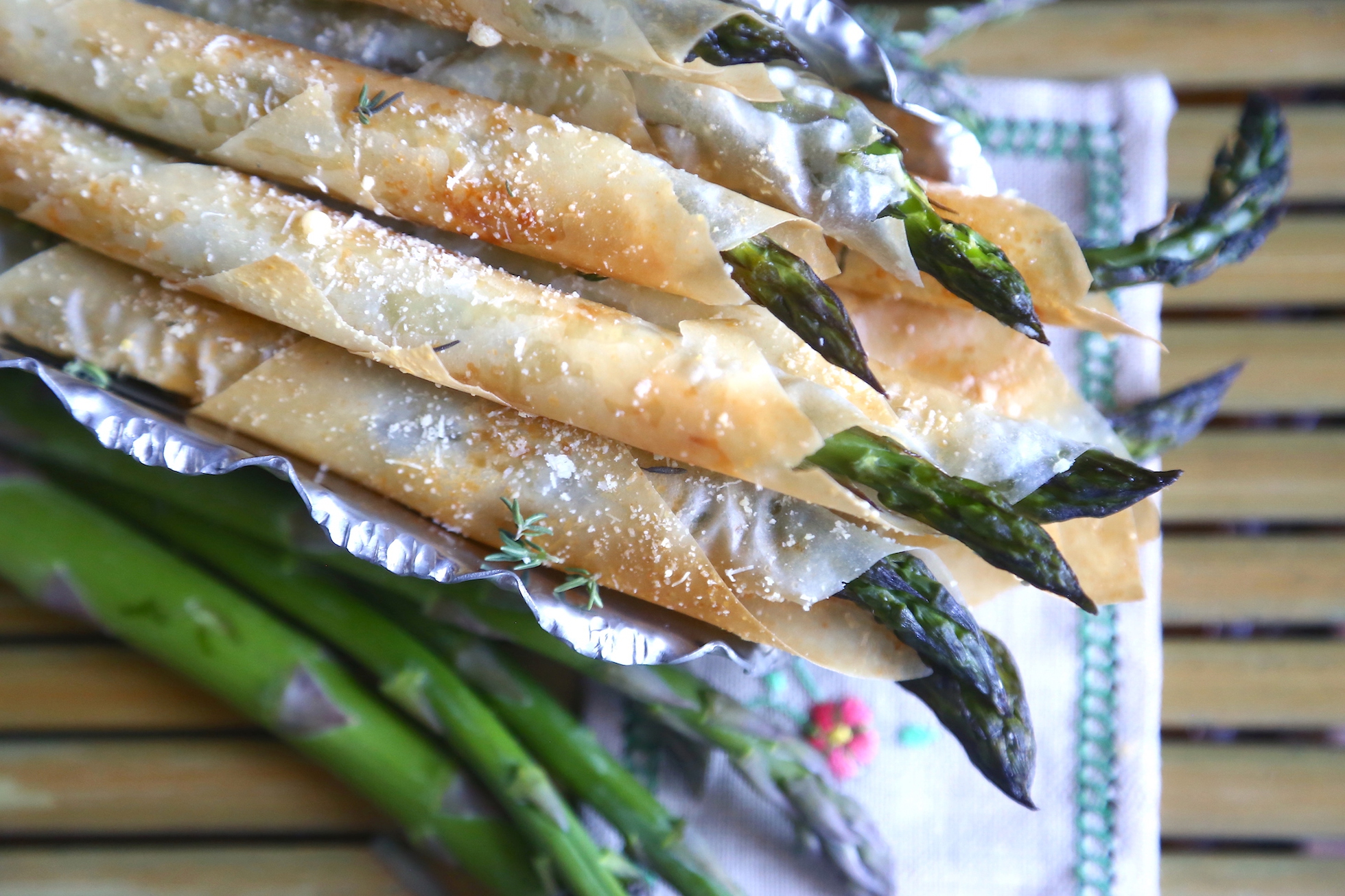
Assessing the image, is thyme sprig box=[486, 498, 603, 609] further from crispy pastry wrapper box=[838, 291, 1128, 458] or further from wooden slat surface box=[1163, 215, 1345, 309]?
wooden slat surface box=[1163, 215, 1345, 309]

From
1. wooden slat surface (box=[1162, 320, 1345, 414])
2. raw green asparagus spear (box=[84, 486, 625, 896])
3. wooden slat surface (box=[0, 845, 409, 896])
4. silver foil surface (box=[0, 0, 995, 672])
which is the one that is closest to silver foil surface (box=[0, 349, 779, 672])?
silver foil surface (box=[0, 0, 995, 672])

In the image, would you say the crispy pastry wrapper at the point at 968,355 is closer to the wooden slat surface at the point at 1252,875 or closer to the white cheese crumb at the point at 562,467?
the white cheese crumb at the point at 562,467

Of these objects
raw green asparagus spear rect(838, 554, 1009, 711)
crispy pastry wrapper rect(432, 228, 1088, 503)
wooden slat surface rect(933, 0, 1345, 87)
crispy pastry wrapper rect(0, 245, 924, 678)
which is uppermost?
wooden slat surface rect(933, 0, 1345, 87)

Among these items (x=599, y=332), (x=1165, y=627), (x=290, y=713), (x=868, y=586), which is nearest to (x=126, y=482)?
(x=290, y=713)

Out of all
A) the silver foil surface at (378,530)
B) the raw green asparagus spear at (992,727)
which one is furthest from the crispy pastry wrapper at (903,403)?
the silver foil surface at (378,530)

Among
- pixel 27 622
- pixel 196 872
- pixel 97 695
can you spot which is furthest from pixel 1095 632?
pixel 27 622

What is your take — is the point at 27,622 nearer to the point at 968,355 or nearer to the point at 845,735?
the point at 845,735
